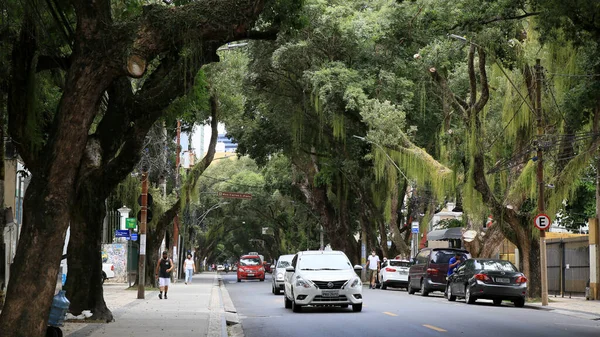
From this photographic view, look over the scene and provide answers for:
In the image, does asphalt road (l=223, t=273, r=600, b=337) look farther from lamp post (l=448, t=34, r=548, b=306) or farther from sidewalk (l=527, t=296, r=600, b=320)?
lamp post (l=448, t=34, r=548, b=306)

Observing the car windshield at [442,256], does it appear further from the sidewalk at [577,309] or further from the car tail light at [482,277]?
the car tail light at [482,277]

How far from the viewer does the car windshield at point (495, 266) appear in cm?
2570

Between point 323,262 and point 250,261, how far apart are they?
38.9 metres

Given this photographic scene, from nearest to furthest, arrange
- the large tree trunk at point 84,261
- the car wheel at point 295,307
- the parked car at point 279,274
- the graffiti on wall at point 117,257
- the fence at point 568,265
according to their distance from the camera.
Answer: the large tree trunk at point 84,261, the car wheel at point 295,307, the fence at point 568,265, the parked car at point 279,274, the graffiti on wall at point 117,257

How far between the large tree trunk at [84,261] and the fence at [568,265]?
70.1 ft

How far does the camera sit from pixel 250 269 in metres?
60.5

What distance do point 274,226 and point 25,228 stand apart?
7739 centimetres

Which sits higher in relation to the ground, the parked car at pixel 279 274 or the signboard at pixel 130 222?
the signboard at pixel 130 222

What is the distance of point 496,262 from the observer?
2612cm

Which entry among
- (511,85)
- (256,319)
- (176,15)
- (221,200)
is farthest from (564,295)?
(221,200)

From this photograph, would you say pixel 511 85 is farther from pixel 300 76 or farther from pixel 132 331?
pixel 132 331

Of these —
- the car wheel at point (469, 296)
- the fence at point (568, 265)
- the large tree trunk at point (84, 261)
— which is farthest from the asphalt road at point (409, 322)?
the fence at point (568, 265)

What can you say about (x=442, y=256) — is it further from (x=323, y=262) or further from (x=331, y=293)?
(x=331, y=293)

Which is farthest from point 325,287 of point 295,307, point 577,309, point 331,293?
point 577,309
